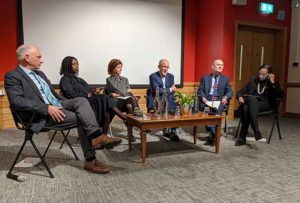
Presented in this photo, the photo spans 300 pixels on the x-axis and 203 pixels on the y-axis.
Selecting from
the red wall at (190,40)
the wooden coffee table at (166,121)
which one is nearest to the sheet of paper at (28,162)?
the wooden coffee table at (166,121)

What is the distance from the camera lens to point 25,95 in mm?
2365

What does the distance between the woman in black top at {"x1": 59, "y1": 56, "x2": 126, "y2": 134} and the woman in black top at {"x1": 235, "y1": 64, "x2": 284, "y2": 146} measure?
5.12 ft

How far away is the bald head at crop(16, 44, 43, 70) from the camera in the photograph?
2.42 metres

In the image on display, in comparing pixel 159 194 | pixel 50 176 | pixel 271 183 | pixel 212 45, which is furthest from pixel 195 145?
pixel 212 45

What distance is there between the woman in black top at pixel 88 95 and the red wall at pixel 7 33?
4.08ft

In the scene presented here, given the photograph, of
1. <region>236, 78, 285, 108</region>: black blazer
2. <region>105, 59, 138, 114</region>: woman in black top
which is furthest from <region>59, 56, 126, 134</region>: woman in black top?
<region>236, 78, 285, 108</region>: black blazer

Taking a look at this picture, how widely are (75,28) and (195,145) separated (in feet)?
8.91

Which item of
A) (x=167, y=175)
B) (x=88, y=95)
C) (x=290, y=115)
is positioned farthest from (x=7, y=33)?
(x=290, y=115)

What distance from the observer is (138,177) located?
2.43 m

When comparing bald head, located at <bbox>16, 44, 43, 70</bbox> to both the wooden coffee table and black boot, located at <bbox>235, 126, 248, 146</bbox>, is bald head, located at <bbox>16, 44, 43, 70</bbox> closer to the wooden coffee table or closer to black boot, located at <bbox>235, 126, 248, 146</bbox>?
the wooden coffee table

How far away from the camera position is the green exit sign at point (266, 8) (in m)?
5.51

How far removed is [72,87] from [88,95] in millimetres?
247

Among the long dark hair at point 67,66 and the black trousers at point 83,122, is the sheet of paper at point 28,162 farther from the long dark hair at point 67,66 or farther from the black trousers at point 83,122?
the long dark hair at point 67,66

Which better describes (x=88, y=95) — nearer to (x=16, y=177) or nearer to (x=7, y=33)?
(x=16, y=177)
